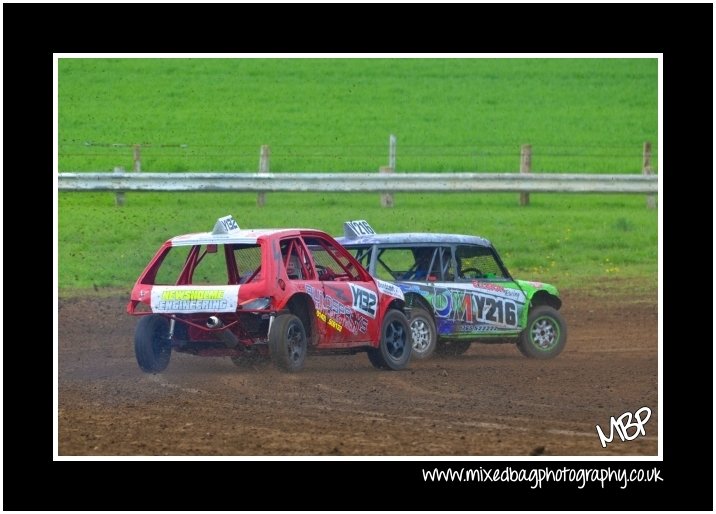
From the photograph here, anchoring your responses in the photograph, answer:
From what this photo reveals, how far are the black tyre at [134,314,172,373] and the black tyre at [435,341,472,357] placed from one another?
4086 mm

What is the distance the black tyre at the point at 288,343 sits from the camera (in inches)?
554

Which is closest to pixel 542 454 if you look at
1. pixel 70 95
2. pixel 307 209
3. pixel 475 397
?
pixel 475 397

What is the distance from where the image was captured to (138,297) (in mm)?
14492

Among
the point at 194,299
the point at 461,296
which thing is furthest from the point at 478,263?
the point at 194,299

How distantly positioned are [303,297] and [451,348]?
3.66 m

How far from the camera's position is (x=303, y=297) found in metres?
14.6

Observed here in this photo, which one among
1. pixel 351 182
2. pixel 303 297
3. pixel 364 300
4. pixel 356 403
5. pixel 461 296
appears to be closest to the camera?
pixel 356 403

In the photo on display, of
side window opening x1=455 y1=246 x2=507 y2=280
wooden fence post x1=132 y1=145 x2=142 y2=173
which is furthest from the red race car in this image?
wooden fence post x1=132 y1=145 x2=142 y2=173

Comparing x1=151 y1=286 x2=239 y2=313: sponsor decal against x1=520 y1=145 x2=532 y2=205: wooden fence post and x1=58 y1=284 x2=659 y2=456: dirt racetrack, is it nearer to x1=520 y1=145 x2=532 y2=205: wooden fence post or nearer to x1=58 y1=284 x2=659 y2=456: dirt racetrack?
x1=58 y1=284 x2=659 y2=456: dirt racetrack

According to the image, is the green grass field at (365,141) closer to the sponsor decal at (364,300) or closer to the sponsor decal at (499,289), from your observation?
the sponsor decal at (499,289)

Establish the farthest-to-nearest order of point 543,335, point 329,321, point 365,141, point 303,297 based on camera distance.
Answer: point 365,141 → point 543,335 → point 329,321 → point 303,297

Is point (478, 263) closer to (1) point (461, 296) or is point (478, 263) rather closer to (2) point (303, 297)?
(1) point (461, 296)

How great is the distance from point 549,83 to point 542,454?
1040 inches

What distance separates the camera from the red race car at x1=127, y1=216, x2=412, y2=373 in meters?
14.2
